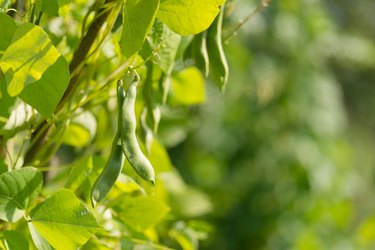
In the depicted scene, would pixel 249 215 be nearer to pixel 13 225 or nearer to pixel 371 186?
pixel 371 186

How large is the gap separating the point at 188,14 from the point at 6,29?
174 mm

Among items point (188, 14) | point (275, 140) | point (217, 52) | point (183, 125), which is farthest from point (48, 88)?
point (275, 140)

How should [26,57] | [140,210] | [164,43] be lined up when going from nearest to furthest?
[26,57], [164,43], [140,210]

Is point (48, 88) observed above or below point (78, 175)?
above

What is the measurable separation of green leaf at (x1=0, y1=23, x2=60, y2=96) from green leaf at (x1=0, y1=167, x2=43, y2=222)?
0.30 ft

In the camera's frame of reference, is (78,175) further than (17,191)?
Yes

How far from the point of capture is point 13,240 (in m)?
0.83

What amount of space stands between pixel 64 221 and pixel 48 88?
131 mm

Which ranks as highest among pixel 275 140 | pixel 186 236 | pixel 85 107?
pixel 85 107

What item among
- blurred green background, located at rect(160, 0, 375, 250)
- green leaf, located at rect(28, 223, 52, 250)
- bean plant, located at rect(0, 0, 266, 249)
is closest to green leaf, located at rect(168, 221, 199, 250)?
bean plant, located at rect(0, 0, 266, 249)

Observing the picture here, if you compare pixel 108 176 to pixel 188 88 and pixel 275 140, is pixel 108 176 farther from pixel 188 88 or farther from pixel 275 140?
pixel 275 140

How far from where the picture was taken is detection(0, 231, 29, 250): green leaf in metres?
0.82

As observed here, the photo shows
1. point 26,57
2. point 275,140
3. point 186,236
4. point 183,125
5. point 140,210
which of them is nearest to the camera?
point 26,57

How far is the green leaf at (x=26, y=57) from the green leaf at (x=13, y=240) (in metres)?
0.16
